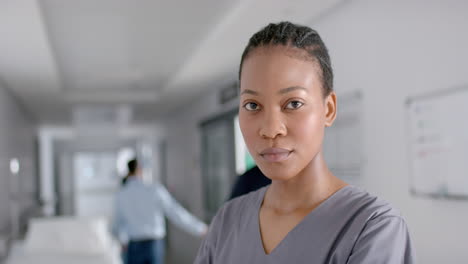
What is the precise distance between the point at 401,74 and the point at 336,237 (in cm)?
224

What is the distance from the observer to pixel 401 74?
271 centimetres

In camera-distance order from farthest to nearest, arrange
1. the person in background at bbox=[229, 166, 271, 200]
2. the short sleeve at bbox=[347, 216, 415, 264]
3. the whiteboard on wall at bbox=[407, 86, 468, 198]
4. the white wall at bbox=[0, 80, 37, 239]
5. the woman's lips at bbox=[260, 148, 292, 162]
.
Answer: the white wall at bbox=[0, 80, 37, 239] → the whiteboard on wall at bbox=[407, 86, 468, 198] → the person in background at bbox=[229, 166, 271, 200] → the woman's lips at bbox=[260, 148, 292, 162] → the short sleeve at bbox=[347, 216, 415, 264]

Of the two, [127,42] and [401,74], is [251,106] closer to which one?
[401,74]

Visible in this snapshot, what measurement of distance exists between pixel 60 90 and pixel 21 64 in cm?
192

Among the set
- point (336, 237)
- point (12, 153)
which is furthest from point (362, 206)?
point (12, 153)

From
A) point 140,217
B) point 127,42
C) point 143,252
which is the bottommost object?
point 143,252

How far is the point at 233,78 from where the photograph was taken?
589 cm

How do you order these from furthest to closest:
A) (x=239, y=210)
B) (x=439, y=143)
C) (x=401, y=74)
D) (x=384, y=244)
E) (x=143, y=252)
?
(x=143, y=252)
(x=401, y=74)
(x=439, y=143)
(x=239, y=210)
(x=384, y=244)

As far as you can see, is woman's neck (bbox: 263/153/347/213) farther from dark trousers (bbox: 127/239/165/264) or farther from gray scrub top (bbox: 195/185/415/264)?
dark trousers (bbox: 127/239/165/264)

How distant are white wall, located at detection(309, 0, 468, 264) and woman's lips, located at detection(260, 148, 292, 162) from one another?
6.11 feet

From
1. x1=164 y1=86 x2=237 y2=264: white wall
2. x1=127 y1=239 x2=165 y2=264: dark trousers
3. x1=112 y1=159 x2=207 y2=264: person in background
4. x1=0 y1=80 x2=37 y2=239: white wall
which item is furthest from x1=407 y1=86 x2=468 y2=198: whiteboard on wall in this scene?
x1=0 y1=80 x2=37 y2=239: white wall

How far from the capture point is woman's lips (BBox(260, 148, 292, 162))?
2.40ft

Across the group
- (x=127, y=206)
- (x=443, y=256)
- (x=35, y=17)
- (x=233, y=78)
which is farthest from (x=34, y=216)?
(x=443, y=256)

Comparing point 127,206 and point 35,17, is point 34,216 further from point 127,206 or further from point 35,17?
point 35,17
